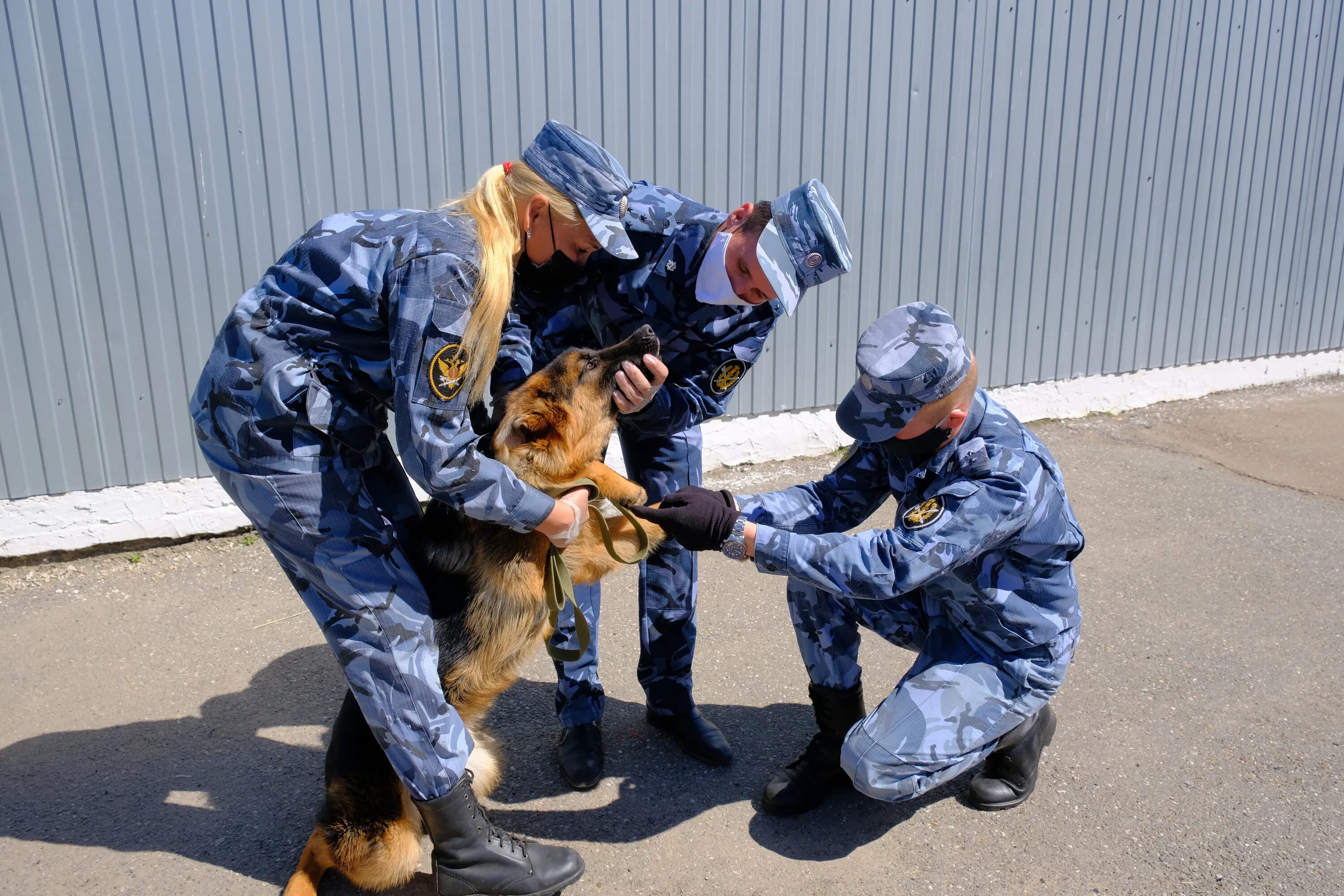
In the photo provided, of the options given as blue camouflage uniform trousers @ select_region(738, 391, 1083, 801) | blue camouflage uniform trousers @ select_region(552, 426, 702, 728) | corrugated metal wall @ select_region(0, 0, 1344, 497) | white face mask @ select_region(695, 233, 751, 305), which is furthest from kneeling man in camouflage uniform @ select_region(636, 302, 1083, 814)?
corrugated metal wall @ select_region(0, 0, 1344, 497)

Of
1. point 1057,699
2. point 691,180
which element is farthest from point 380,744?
point 691,180

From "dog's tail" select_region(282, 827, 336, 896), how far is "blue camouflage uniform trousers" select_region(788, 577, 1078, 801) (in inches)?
60.2

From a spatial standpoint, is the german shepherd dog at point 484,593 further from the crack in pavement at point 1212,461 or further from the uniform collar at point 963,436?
the crack in pavement at point 1212,461

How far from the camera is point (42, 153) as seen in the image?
4.57m

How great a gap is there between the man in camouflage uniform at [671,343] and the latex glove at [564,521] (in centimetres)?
57

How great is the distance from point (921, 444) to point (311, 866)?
7.09 feet

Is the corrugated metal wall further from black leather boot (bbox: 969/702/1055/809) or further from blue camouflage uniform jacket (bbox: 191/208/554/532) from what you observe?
black leather boot (bbox: 969/702/1055/809)

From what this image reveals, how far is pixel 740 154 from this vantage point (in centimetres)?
595

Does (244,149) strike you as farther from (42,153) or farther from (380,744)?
(380,744)

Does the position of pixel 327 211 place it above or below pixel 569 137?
below

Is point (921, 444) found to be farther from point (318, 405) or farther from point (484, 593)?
point (318, 405)

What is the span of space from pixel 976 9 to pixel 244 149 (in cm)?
459

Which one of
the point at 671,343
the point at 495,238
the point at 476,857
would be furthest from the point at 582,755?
the point at 495,238

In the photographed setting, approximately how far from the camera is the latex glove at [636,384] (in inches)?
116
